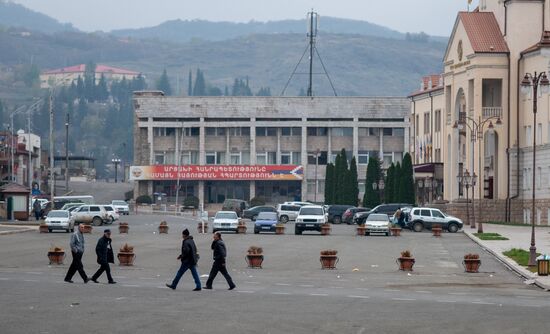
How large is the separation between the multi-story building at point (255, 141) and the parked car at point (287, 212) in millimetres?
39924

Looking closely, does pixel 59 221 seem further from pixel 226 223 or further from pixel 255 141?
pixel 255 141

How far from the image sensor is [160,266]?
50.3m

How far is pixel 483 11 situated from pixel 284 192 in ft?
188

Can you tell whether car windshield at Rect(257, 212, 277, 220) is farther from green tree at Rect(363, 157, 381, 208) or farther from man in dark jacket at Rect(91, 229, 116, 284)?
man in dark jacket at Rect(91, 229, 116, 284)

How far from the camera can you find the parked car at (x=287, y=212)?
108000 mm

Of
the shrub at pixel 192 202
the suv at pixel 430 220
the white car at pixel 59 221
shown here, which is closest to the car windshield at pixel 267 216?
the suv at pixel 430 220

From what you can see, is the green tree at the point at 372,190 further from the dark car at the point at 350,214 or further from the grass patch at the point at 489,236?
the grass patch at the point at 489,236

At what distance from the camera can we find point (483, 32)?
9650 cm

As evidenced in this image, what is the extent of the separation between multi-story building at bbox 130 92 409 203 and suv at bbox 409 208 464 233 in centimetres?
6309

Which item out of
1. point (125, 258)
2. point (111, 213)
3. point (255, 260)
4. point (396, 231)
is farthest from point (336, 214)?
point (125, 258)

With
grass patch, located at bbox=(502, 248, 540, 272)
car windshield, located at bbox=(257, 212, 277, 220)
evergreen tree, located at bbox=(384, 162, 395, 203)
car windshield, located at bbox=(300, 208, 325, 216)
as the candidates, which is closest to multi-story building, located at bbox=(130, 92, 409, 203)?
evergreen tree, located at bbox=(384, 162, 395, 203)

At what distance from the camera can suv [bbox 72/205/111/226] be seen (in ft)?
309

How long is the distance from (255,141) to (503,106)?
61.0 meters

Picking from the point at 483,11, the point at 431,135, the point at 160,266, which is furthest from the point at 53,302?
the point at 431,135
